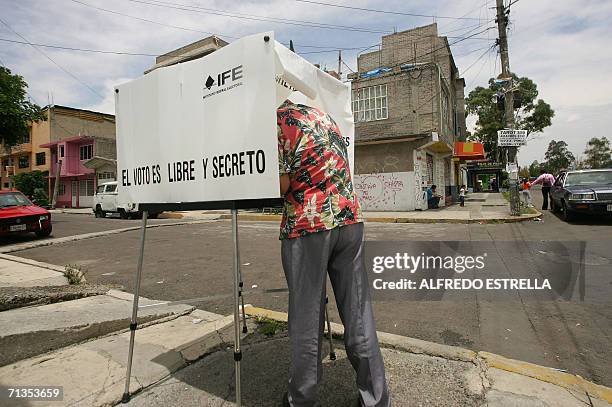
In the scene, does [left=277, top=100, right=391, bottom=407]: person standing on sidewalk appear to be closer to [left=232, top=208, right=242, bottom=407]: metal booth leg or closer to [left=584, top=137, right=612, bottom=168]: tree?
[left=232, top=208, right=242, bottom=407]: metal booth leg

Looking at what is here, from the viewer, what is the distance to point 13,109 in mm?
14812

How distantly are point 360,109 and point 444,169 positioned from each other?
7.38m

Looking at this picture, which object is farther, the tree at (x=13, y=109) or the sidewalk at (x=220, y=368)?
the tree at (x=13, y=109)

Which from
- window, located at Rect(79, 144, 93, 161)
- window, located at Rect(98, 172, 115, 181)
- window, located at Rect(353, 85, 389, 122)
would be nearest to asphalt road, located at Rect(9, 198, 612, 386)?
window, located at Rect(353, 85, 389, 122)

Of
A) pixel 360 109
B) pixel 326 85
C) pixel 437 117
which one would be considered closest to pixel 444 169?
pixel 437 117

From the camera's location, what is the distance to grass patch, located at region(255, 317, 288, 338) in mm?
3294

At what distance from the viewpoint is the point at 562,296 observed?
432 centimetres

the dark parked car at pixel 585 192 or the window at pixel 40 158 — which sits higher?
the window at pixel 40 158

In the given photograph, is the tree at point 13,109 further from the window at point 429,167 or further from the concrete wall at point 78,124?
the concrete wall at point 78,124

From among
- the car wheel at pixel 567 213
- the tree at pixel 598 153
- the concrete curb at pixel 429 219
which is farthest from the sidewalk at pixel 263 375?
the tree at pixel 598 153

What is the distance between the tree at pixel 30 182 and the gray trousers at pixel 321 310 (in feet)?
131

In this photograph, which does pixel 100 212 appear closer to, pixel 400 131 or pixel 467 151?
pixel 400 131

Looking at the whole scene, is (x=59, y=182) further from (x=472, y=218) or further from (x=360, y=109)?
(x=472, y=218)

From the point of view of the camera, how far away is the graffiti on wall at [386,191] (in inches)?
665
